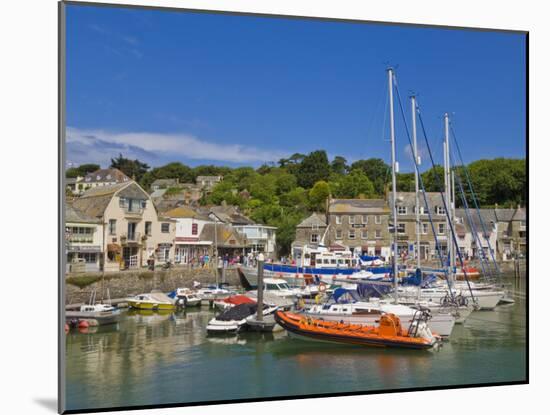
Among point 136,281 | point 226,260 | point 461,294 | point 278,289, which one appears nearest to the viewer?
point 461,294

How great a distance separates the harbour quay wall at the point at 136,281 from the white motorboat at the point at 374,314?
11.7 feet

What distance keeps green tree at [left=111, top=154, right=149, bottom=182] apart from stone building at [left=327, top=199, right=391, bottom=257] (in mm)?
4480

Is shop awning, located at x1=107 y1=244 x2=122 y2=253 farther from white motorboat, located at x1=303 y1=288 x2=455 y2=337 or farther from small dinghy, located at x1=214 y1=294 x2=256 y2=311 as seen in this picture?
white motorboat, located at x1=303 y1=288 x2=455 y2=337

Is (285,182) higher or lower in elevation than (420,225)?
higher

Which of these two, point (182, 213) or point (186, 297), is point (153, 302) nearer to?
point (186, 297)

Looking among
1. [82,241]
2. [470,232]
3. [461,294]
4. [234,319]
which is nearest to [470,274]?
[470,232]

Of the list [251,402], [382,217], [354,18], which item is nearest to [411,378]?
[251,402]

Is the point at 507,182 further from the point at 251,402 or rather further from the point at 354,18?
the point at 251,402

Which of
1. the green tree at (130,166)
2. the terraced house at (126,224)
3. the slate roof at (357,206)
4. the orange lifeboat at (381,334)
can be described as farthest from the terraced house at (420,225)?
the terraced house at (126,224)

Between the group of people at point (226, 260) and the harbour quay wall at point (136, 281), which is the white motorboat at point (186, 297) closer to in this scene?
the harbour quay wall at point (136, 281)

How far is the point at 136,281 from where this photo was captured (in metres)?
13.5

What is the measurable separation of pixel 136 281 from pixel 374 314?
5320 mm

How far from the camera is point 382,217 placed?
1363 cm

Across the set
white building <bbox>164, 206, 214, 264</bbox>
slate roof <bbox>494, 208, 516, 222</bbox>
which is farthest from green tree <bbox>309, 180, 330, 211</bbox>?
slate roof <bbox>494, 208, 516, 222</bbox>
